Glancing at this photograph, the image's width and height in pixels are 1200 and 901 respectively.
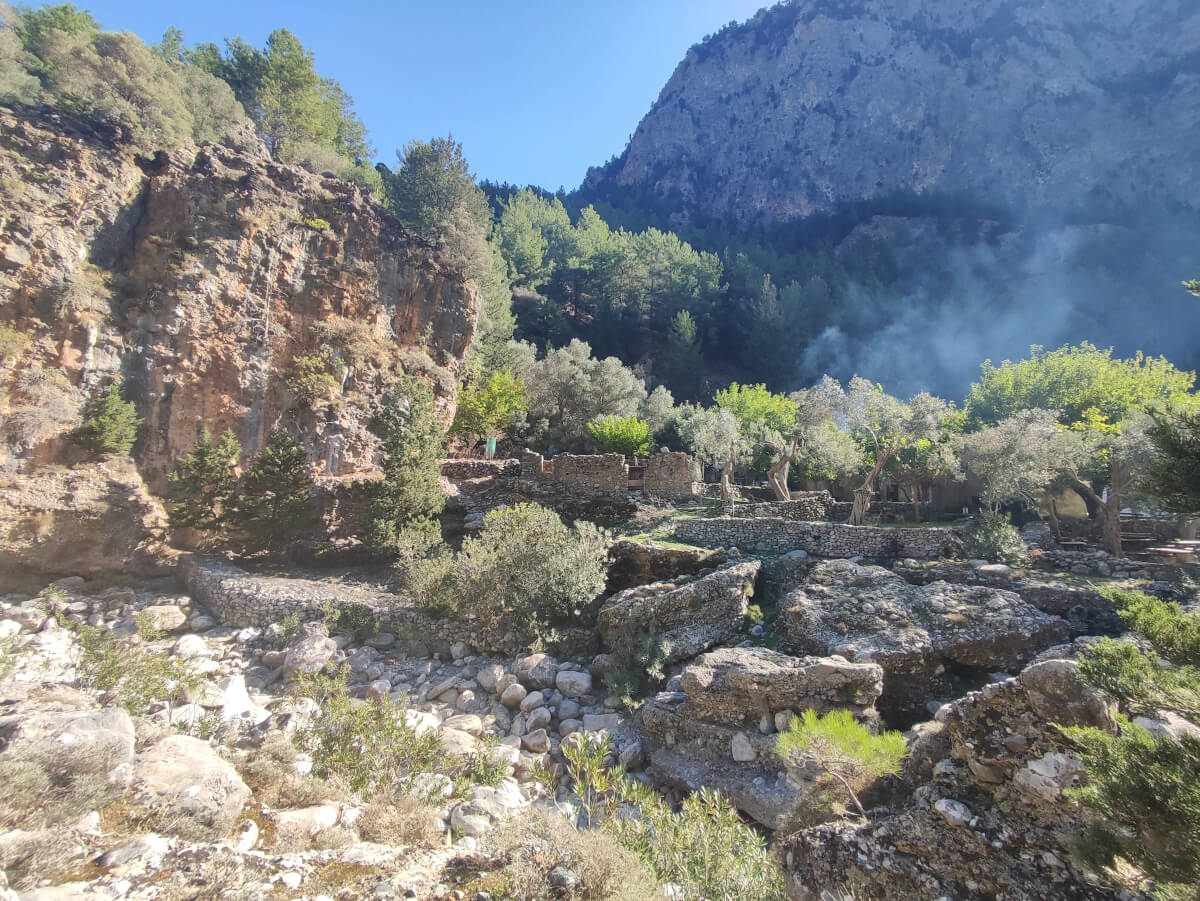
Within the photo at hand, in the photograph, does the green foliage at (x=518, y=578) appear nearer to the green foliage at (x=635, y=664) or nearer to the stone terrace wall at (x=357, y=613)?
the stone terrace wall at (x=357, y=613)

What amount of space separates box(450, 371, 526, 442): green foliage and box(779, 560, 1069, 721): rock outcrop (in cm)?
2008

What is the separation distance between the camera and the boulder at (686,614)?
12.4 metres

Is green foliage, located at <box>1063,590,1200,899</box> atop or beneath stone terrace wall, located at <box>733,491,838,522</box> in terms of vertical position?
beneath

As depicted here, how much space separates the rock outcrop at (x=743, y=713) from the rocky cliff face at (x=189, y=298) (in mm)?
17310

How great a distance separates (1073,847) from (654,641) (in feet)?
29.4

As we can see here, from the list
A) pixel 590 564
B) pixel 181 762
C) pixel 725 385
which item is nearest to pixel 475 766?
pixel 181 762

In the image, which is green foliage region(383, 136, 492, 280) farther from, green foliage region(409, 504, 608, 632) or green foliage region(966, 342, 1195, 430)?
green foliage region(966, 342, 1195, 430)

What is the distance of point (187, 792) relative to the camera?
5543 mm

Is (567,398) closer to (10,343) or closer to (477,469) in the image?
(477,469)

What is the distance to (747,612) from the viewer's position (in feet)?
42.8

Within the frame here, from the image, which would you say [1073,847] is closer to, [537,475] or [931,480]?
[537,475]

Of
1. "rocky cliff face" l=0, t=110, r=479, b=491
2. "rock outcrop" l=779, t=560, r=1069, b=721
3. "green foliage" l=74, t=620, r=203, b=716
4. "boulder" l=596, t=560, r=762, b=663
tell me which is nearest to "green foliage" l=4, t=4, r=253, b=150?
"rocky cliff face" l=0, t=110, r=479, b=491

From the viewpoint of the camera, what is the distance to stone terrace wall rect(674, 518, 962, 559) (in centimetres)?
1524

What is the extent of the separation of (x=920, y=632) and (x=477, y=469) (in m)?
17.6
